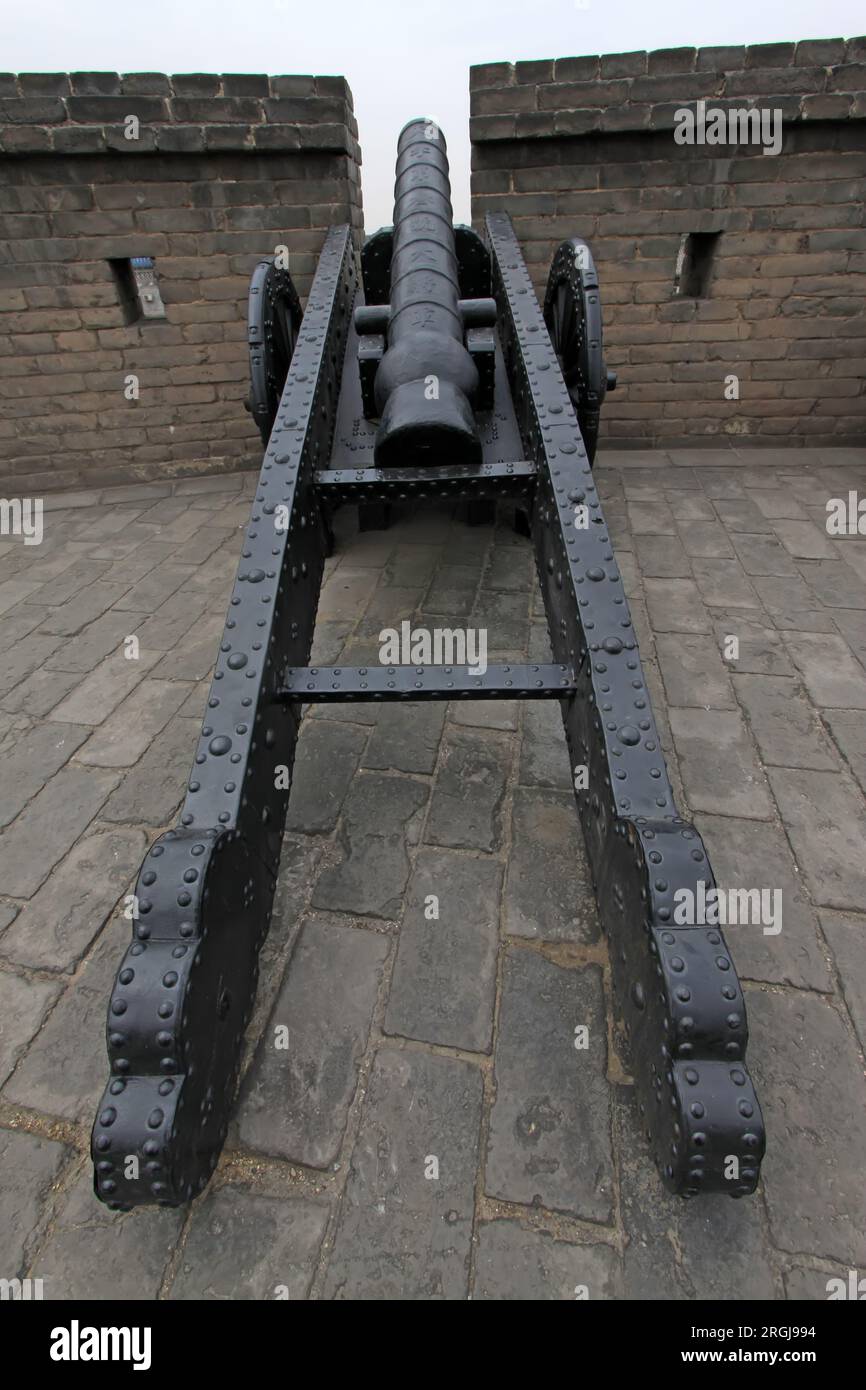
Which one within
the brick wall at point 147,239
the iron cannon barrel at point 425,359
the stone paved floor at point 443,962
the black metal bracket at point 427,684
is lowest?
the stone paved floor at point 443,962

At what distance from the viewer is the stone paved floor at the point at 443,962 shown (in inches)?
51.8

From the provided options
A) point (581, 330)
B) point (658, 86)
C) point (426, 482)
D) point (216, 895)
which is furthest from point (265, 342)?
point (658, 86)

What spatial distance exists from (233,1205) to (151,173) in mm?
5451

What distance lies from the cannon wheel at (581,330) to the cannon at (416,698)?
2 cm

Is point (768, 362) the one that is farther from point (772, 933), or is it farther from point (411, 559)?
point (772, 933)

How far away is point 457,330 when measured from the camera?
2576 mm

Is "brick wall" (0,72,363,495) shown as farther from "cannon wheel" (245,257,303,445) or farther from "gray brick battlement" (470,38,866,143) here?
"cannon wheel" (245,257,303,445)

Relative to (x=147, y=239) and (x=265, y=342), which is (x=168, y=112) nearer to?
(x=147, y=239)

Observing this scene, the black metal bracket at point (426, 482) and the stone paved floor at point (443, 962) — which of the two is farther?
the black metal bracket at point (426, 482)

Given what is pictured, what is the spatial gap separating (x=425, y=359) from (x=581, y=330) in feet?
3.27

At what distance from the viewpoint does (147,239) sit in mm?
4523

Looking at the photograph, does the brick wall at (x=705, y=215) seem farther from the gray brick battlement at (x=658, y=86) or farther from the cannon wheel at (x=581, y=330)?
the cannon wheel at (x=581, y=330)

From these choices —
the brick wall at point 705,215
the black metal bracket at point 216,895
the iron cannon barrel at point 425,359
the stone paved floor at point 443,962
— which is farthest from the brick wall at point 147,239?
the black metal bracket at point 216,895

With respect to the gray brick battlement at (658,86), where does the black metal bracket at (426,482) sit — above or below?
below
